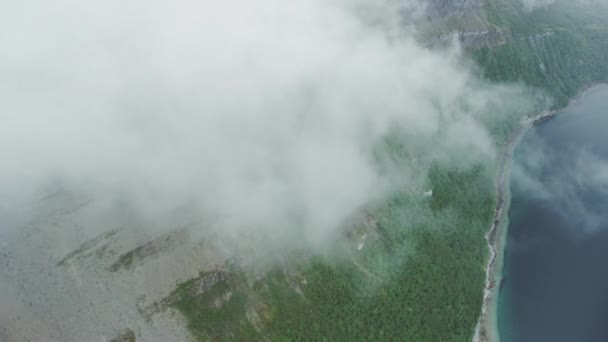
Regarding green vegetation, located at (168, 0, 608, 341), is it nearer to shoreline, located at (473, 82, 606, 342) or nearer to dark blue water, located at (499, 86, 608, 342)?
shoreline, located at (473, 82, 606, 342)

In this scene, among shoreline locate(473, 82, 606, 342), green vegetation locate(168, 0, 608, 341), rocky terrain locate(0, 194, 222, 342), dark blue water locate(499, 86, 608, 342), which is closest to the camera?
rocky terrain locate(0, 194, 222, 342)

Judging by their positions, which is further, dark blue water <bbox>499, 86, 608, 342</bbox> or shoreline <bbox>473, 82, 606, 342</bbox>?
dark blue water <bbox>499, 86, 608, 342</bbox>

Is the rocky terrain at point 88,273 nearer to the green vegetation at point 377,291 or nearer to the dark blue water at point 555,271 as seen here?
the green vegetation at point 377,291

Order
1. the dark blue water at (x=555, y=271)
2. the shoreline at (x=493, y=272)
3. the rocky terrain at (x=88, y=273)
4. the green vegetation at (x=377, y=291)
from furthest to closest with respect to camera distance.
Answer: the dark blue water at (x=555, y=271) → the shoreline at (x=493, y=272) → the green vegetation at (x=377, y=291) → the rocky terrain at (x=88, y=273)

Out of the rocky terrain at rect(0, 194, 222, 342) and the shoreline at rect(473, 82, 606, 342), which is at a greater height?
the rocky terrain at rect(0, 194, 222, 342)

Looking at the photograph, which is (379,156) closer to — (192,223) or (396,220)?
(396,220)

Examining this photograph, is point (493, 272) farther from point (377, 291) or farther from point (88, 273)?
point (88, 273)

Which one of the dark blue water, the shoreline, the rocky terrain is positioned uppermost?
the rocky terrain

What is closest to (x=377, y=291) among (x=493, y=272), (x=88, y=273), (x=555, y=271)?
(x=493, y=272)

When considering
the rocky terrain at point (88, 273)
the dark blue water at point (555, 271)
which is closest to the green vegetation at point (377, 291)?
the rocky terrain at point (88, 273)

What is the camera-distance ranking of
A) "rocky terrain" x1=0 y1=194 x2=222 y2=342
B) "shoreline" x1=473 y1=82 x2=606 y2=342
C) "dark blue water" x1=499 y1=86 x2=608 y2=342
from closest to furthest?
"rocky terrain" x1=0 y1=194 x2=222 y2=342
"shoreline" x1=473 y1=82 x2=606 y2=342
"dark blue water" x1=499 y1=86 x2=608 y2=342

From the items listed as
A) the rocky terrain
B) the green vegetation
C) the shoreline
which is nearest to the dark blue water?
the shoreline

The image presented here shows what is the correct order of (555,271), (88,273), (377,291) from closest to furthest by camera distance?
1. (88,273)
2. (377,291)
3. (555,271)
